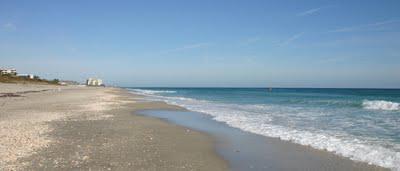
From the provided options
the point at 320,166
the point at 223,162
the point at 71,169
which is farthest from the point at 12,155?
the point at 320,166

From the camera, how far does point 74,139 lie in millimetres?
11672

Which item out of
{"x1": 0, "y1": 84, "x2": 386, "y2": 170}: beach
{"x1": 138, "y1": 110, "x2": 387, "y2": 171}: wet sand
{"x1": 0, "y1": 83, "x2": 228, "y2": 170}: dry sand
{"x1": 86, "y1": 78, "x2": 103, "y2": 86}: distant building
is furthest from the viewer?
{"x1": 86, "y1": 78, "x2": 103, "y2": 86}: distant building

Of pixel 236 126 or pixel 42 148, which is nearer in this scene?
pixel 42 148

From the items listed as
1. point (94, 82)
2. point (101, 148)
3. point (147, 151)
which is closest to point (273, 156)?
point (147, 151)

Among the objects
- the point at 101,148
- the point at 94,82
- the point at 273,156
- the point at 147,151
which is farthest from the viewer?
the point at 94,82

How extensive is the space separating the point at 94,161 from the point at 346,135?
357 inches

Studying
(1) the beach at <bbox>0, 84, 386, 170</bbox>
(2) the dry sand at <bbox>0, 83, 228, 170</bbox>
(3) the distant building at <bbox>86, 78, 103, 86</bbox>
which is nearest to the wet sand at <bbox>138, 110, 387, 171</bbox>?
(1) the beach at <bbox>0, 84, 386, 170</bbox>

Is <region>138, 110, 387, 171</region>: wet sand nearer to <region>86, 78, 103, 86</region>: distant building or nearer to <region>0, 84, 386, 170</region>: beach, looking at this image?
<region>0, 84, 386, 170</region>: beach

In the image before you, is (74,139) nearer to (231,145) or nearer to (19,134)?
(19,134)

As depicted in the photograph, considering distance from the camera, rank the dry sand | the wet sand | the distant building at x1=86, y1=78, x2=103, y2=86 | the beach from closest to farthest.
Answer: the dry sand → the beach → the wet sand → the distant building at x1=86, y1=78, x2=103, y2=86

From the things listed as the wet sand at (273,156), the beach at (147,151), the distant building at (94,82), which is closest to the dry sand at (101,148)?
the beach at (147,151)

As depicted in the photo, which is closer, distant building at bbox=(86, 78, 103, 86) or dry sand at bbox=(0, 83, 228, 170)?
dry sand at bbox=(0, 83, 228, 170)

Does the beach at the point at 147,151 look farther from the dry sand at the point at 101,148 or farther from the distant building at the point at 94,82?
the distant building at the point at 94,82

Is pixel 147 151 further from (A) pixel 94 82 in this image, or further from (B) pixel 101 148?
(A) pixel 94 82
